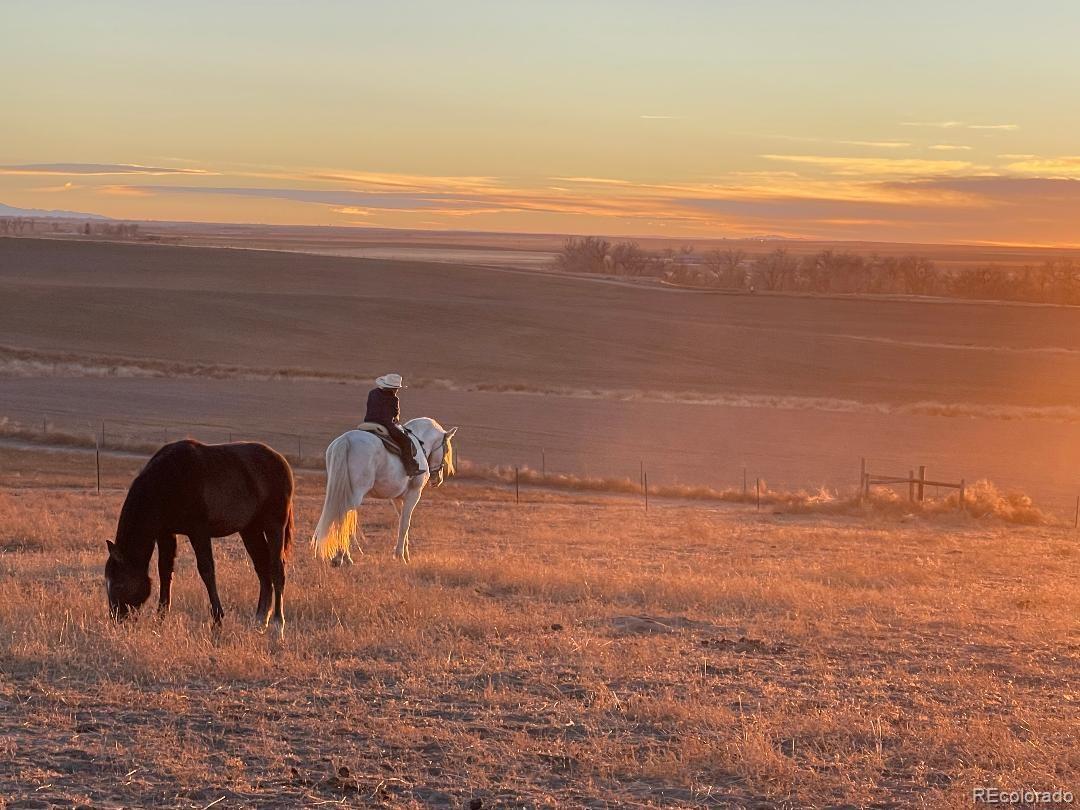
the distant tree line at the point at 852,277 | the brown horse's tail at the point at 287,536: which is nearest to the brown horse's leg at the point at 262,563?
the brown horse's tail at the point at 287,536

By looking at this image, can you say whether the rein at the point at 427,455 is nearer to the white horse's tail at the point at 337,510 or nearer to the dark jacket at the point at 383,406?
the dark jacket at the point at 383,406

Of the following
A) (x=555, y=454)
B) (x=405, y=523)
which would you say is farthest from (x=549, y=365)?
(x=405, y=523)

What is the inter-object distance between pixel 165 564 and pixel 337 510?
4.98 meters

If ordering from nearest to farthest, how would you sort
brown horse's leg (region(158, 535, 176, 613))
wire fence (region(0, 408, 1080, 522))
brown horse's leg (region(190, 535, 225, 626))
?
brown horse's leg (region(190, 535, 225, 626)) < brown horse's leg (region(158, 535, 176, 613)) < wire fence (region(0, 408, 1080, 522))

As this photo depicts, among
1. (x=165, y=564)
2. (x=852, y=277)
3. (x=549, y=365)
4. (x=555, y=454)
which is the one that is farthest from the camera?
(x=852, y=277)

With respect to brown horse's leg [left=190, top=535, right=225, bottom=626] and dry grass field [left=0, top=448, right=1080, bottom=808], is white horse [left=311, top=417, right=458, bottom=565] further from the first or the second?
brown horse's leg [left=190, top=535, right=225, bottom=626]

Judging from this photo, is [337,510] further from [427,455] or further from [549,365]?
[549,365]

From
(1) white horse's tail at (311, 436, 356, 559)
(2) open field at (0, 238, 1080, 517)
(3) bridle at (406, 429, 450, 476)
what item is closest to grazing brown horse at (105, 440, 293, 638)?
(1) white horse's tail at (311, 436, 356, 559)

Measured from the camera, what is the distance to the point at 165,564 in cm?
940

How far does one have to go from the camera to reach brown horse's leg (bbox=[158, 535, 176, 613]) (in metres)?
9.29

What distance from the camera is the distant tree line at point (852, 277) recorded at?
13350cm

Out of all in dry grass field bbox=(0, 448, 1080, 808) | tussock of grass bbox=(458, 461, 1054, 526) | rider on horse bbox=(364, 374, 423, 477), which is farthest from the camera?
tussock of grass bbox=(458, 461, 1054, 526)

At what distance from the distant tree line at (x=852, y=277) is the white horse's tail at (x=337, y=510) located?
118760 millimetres

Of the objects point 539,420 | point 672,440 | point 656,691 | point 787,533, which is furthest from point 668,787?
point 539,420
